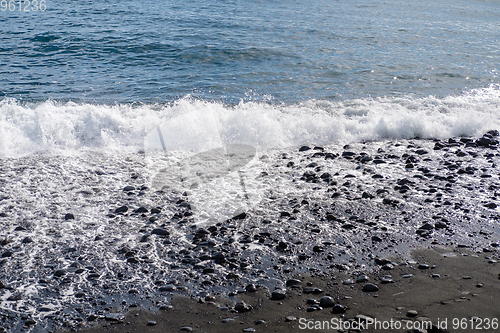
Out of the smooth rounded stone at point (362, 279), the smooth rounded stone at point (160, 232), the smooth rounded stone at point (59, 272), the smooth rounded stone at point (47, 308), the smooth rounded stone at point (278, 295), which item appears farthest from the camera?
the smooth rounded stone at point (160, 232)

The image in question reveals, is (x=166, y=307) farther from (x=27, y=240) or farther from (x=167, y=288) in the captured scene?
(x=27, y=240)

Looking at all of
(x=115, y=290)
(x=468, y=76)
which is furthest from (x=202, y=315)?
(x=468, y=76)

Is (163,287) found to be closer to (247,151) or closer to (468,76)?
(247,151)

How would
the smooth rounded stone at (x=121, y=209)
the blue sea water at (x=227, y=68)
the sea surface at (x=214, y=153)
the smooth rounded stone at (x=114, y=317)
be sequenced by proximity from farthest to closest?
the blue sea water at (x=227, y=68) < the smooth rounded stone at (x=121, y=209) < the sea surface at (x=214, y=153) < the smooth rounded stone at (x=114, y=317)

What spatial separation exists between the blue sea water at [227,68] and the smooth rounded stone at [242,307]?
564 centimetres

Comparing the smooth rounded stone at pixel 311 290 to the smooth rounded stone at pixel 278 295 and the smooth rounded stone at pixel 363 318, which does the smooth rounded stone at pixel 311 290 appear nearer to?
the smooth rounded stone at pixel 278 295

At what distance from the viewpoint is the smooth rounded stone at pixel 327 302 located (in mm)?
4125

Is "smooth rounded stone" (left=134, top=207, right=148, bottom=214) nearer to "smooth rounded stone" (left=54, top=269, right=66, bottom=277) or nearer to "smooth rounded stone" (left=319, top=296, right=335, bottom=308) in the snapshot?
"smooth rounded stone" (left=54, top=269, right=66, bottom=277)

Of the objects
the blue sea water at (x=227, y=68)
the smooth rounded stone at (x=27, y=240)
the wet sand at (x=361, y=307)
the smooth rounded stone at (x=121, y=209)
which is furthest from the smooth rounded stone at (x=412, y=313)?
the blue sea water at (x=227, y=68)

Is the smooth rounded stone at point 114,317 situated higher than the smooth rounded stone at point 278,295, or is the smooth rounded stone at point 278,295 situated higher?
the smooth rounded stone at point 278,295

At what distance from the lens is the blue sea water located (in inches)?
388

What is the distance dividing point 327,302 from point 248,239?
62.0 inches

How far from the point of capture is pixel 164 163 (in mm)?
8094

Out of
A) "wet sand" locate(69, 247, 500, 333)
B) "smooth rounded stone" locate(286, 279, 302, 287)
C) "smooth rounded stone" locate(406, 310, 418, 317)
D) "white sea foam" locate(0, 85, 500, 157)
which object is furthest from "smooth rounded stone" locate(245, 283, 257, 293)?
"white sea foam" locate(0, 85, 500, 157)
